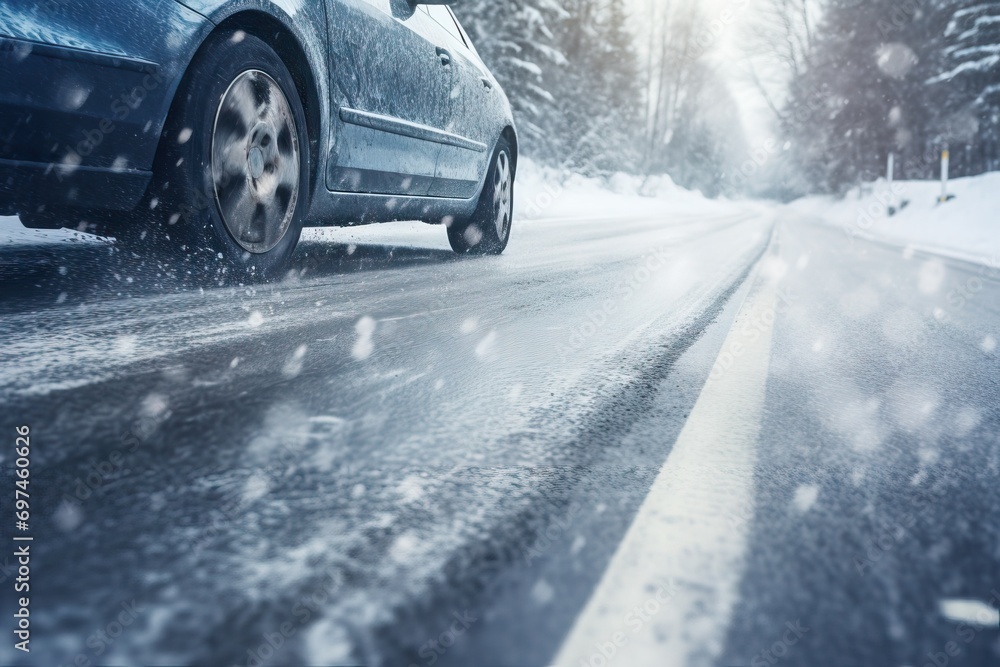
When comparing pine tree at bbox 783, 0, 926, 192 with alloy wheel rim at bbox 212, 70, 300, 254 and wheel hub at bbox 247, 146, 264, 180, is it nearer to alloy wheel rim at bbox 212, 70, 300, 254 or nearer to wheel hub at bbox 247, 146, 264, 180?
alloy wheel rim at bbox 212, 70, 300, 254

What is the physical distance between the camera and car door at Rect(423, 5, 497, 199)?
4.88m

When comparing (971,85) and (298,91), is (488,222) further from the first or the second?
(971,85)

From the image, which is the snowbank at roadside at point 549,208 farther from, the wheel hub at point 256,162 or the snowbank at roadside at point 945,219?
the snowbank at roadside at point 945,219

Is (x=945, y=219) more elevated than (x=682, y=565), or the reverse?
(x=682, y=565)

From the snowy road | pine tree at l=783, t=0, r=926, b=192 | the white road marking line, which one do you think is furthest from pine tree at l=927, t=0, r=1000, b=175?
the white road marking line

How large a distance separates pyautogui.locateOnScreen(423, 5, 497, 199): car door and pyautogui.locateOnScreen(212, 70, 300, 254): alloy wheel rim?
57.8 inches

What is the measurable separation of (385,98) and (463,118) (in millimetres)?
1088

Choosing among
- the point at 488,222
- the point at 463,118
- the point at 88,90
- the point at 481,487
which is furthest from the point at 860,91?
the point at 481,487

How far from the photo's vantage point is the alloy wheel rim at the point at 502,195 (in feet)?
19.7

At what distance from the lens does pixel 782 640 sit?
94 centimetres

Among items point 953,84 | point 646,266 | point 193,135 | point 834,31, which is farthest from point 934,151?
point 193,135

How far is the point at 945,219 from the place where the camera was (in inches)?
663

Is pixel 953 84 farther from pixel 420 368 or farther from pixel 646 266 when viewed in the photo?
pixel 420 368

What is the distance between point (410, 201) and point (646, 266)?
78.5 inches
